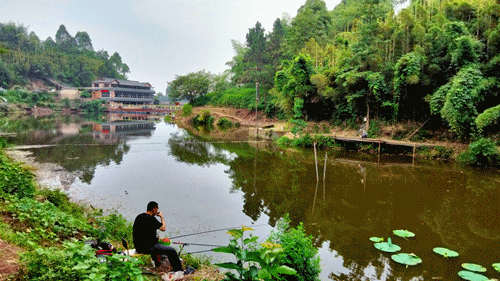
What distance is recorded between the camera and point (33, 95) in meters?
50.5

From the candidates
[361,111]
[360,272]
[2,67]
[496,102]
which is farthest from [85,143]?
[2,67]

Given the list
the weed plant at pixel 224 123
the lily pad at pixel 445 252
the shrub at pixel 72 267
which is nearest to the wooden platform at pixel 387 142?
the lily pad at pixel 445 252

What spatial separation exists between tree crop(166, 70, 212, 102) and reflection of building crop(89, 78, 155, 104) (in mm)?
14933

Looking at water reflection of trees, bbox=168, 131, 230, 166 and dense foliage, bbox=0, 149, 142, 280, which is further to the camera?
water reflection of trees, bbox=168, 131, 230, 166

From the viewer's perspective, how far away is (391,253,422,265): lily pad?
6090mm

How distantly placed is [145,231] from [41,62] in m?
69.7

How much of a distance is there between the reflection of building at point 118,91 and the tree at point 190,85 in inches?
588

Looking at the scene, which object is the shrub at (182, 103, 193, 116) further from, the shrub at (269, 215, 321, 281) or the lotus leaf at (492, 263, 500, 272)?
the shrub at (269, 215, 321, 281)

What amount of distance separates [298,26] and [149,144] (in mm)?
20658

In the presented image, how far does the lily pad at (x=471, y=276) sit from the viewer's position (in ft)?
17.7

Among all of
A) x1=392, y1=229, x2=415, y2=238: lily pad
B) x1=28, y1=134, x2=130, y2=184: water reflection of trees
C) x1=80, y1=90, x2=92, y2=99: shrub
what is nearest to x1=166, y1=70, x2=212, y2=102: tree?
x1=80, y1=90, x2=92, y2=99: shrub

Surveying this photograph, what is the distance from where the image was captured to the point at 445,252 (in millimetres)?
6453

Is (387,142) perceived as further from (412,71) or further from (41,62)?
(41,62)

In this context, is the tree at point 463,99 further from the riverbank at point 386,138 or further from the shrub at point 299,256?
the shrub at point 299,256
